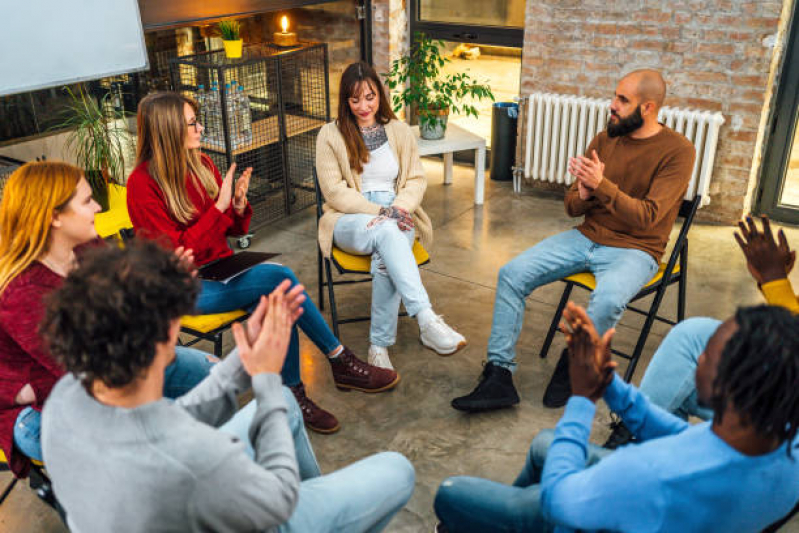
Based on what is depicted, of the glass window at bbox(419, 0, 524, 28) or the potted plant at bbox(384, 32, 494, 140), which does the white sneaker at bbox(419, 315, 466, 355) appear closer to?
the potted plant at bbox(384, 32, 494, 140)

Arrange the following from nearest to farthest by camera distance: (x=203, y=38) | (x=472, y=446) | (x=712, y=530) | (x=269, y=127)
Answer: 1. (x=712, y=530)
2. (x=472, y=446)
3. (x=269, y=127)
4. (x=203, y=38)

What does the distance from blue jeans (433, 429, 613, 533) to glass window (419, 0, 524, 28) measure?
4.09 metres

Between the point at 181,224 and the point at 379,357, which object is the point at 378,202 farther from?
the point at 181,224

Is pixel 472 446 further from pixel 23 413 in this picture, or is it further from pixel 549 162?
pixel 549 162

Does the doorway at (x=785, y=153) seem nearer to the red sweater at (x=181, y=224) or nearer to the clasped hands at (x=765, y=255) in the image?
the clasped hands at (x=765, y=255)

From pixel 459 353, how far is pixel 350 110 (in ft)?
4.14

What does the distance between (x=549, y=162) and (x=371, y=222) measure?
8.09 feet

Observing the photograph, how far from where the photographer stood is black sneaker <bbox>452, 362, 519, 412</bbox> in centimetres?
289

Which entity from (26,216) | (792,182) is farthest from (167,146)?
(792,182)

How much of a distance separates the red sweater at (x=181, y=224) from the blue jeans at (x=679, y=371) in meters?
1.71

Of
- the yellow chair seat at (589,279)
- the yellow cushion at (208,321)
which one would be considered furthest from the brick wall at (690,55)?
the yellow cushion at (208,321)

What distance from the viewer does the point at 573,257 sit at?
303cm

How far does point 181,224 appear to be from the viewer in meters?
2.83

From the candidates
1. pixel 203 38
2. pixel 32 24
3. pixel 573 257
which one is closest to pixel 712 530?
pixel 573 257
